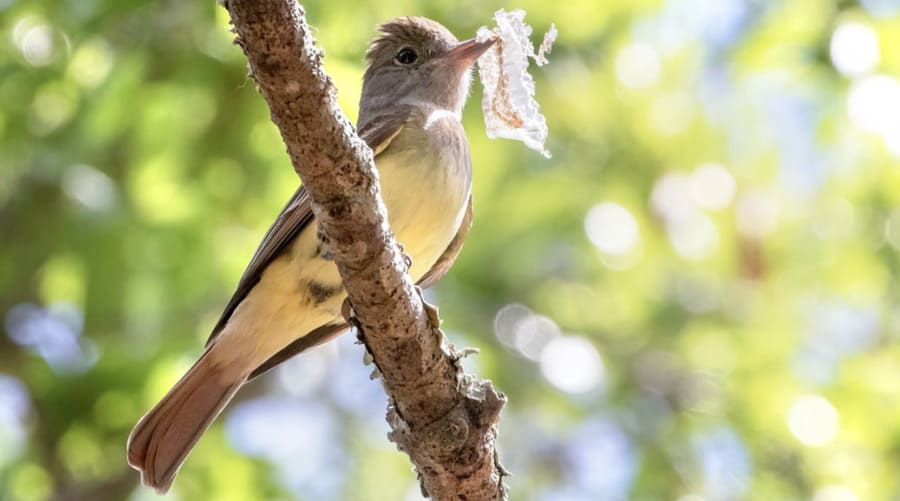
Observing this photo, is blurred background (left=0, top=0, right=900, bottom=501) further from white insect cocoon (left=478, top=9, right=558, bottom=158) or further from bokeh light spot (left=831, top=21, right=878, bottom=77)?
white insect cocoon (left=478, top=9, right=558, bottom=158)

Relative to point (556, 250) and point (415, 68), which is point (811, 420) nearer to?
point (556, 250)

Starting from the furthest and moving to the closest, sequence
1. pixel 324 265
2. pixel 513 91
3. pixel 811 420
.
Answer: pixel 811 420, pixel 324 265, pixel 513 91

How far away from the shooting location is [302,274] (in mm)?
3875

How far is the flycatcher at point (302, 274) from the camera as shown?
12.3ft

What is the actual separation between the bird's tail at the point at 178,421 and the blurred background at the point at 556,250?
46.1 inches

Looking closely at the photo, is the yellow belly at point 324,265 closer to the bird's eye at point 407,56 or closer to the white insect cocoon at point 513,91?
the white insect cocoon at point 513,91

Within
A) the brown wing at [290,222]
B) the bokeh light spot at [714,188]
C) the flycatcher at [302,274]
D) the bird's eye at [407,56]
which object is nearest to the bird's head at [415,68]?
the bird's eye at [407,56]

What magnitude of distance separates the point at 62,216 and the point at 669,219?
3.13m

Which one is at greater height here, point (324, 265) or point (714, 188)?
point (714, 188)

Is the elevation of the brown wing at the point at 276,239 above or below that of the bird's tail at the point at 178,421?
above

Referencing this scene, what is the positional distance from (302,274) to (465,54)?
1.01 m

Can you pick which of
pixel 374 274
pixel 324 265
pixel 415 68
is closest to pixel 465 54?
pixel 415 68

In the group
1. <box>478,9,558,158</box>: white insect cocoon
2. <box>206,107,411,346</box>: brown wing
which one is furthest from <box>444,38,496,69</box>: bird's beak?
<box>478,9,558,158</box>: white insect cocoon

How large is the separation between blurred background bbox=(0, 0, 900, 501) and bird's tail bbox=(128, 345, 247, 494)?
1171 millimetres
